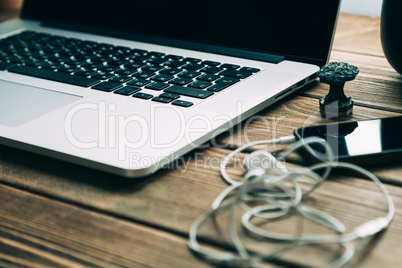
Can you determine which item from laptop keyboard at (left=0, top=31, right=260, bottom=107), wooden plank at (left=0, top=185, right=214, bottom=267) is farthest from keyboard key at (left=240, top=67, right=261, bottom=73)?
wooden plank at (left=0, top=185, right=214, bottom=267)

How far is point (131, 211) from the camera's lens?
44 cm

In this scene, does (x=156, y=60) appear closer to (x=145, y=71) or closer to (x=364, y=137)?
(x=145, y=71)

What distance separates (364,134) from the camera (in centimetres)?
52

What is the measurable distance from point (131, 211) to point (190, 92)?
0.77ft

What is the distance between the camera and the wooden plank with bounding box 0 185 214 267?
1.25 feet

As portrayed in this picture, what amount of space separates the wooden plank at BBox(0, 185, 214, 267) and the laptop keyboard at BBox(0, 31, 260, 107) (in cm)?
22

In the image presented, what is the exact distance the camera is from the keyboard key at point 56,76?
0.68 metres

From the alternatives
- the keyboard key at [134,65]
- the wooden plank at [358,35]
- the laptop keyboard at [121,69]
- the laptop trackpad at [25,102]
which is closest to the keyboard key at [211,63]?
the laptop keyboard at [121,69]

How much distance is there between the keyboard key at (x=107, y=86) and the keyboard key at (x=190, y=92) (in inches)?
3.1

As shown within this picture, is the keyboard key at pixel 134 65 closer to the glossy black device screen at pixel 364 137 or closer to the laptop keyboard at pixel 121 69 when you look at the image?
the laptop keyboard at pixel 121 69

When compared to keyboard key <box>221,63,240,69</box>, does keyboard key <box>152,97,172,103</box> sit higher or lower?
lower

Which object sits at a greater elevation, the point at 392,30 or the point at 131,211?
the point at 392,30

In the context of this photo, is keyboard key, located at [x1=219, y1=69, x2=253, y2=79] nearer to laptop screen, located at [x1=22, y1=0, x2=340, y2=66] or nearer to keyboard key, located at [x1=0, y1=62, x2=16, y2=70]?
laptop screen, located at [x1=22, y1=0, x2=340, y2=66]

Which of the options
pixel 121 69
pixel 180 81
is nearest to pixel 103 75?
pixel 121 69
